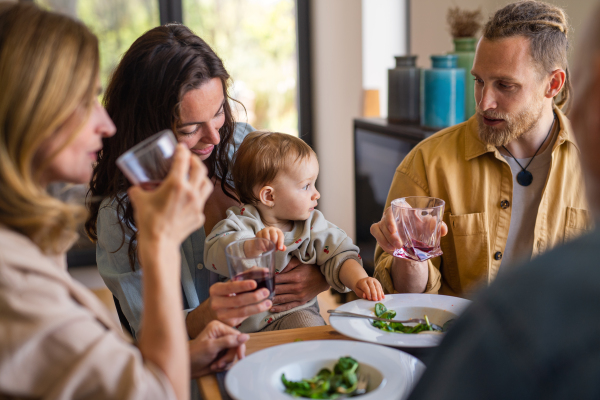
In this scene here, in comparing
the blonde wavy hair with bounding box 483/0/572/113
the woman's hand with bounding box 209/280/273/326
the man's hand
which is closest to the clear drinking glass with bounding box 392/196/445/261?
the man's hand

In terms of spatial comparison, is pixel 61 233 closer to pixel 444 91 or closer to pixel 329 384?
pixel 329 384

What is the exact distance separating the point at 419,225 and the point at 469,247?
0.51m

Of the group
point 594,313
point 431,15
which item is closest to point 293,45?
point 431,15

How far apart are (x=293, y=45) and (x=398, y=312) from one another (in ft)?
12.9

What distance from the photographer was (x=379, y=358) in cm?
109

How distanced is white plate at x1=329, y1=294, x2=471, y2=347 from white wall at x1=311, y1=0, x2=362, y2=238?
275 centimetres

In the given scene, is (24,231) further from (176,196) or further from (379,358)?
(379,358)

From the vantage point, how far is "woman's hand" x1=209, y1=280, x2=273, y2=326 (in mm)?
1150

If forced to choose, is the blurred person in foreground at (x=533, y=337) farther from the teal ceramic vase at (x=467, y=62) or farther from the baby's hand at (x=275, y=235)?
the teal ceramic vase at (x=467, y=62)

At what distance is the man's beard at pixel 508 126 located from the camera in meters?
1.77

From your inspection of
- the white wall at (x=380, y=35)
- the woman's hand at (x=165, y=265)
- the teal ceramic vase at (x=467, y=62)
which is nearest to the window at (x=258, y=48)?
the white wall at (x=380, y=35)

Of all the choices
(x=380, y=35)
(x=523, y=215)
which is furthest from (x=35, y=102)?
(x=380, y=35)

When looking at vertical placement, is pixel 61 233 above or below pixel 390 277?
above

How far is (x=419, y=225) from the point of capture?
136 centimetres
